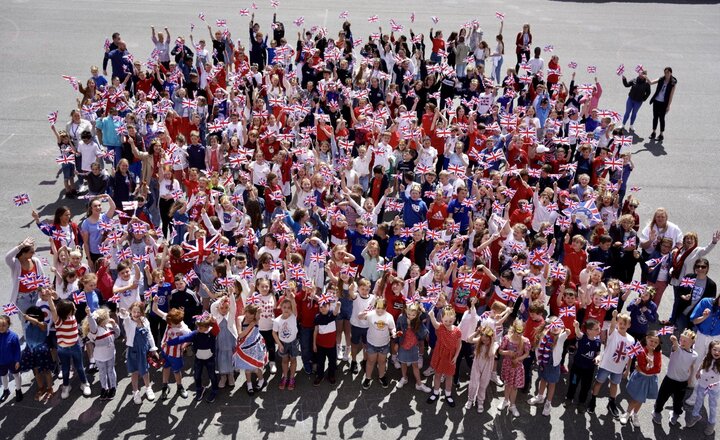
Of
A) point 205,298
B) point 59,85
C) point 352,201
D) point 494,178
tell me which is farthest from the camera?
point 59,85

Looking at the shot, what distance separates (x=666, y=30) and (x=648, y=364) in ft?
85.6

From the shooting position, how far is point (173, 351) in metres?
8.88

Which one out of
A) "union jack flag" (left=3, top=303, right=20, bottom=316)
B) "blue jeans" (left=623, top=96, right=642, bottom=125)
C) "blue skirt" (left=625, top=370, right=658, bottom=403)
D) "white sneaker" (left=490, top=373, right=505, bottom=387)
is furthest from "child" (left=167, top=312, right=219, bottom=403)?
"blue jeans" (left=623, top=96, right=642, bottom=125)

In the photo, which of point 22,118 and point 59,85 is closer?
point 22,118

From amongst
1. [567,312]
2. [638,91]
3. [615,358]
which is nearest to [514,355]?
[567,312]

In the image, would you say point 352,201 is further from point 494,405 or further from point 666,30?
point 666,30

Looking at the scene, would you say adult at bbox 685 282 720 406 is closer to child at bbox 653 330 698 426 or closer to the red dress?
child at bbox 653 330 698 426

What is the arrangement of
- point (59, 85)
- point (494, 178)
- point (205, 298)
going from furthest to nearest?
point (59, 85), point (494, 178), point (205, 298)

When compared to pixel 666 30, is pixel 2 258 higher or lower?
lower

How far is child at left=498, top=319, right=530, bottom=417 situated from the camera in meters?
8.74

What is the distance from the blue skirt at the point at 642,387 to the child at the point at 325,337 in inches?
160

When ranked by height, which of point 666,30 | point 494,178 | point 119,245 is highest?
point 666,30

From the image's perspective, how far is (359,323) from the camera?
30.9ft

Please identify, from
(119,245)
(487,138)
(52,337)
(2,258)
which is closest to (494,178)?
(487,138)
